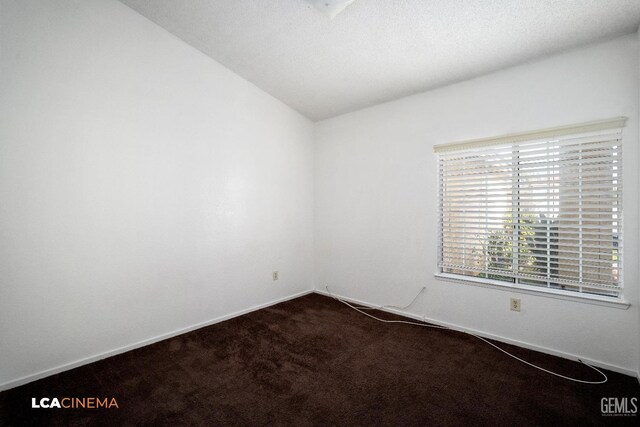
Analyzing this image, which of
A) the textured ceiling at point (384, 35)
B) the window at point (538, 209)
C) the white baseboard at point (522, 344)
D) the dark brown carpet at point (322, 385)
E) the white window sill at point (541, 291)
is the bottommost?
the dark brown carpet at point (322, 385)

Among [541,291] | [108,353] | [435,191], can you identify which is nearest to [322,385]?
[108,353]

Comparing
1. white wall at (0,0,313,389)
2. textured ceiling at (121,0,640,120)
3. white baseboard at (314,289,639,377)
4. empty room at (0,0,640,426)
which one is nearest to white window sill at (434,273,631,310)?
empty room at (0,0,640,426)

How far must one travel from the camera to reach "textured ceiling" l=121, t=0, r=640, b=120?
5.96ft

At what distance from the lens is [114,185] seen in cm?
217

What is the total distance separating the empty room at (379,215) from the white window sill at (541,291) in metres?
0.03

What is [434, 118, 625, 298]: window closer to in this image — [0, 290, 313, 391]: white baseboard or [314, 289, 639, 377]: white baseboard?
[314, 289, 639, 377]: white baseboard

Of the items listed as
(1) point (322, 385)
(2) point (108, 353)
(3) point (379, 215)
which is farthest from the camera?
(3) point (379, 215)

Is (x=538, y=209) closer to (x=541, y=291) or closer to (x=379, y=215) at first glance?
(x=541, y=291)

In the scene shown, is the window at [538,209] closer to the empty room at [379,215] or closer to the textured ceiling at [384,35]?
the empty room at [379,215]

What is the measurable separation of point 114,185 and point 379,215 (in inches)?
101

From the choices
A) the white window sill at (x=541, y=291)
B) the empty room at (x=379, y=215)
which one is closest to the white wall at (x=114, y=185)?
the empty room at (x=379, y=215)

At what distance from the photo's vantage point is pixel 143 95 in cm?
234

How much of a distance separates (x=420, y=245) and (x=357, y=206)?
913 mm

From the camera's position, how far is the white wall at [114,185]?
5.87ft
